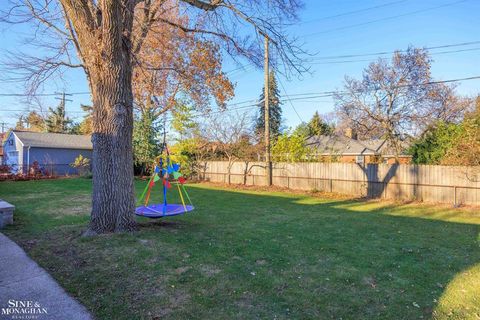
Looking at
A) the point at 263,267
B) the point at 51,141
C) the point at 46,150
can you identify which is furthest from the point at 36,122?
the point at 263,267

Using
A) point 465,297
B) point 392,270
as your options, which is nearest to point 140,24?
point 392,270

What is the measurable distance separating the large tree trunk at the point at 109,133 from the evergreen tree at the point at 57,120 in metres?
36.7

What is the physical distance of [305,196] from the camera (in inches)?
501

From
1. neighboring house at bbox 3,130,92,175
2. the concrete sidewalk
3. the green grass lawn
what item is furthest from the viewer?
neighboring house at bbox 3,130,92,175

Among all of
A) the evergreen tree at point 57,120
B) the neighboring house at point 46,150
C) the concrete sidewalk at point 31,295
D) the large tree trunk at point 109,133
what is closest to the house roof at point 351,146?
the neighboring house at point 46,150

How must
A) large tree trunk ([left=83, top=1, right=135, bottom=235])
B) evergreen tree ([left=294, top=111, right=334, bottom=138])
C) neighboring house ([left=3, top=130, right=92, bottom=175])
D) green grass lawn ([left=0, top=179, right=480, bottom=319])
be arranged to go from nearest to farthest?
green grass lawn ([left=0, top=179, right=480, bottom=319]), large tree trunk ([left=83, top=1, right=135, bottom=235]), neighboring house ([left=3, top=130, right=92, bottom=175]), evergreen tree ([left=294, top=111, right=334, bottom=138])

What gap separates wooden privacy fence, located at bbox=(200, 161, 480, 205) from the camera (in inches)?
394

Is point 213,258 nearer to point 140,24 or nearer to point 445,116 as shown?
point 140,24

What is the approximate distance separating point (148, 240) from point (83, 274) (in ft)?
4.82

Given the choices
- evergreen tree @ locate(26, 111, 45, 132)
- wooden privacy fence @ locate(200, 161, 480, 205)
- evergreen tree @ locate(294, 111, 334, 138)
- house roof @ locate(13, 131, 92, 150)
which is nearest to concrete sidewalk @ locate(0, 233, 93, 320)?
wooden privacy fence @ locate(200, 161, 480, 205)

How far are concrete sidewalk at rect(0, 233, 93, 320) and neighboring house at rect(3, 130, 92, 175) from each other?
18891 mm

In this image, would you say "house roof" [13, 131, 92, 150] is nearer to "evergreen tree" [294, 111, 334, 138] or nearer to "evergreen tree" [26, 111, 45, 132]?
"evergreen tree" [26, 111, 45, 132]

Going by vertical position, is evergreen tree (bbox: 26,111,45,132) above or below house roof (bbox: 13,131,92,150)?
above

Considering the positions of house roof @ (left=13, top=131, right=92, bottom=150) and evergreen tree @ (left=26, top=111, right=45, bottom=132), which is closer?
house roof @ (left=13, top=131, right=92, bottom=150)
